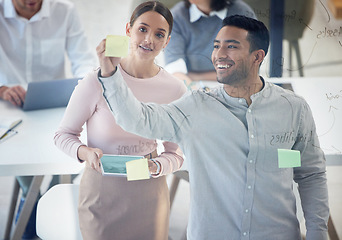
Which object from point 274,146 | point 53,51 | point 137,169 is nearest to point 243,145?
point 274,146

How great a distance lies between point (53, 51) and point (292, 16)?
1.00 metres

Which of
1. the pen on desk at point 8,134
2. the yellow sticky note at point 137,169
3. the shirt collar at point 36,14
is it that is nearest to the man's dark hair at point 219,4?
the yellow sticky note at point 137,169

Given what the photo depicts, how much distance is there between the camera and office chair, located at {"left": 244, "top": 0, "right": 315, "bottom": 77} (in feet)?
4.37

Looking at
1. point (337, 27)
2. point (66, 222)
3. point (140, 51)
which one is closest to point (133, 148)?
point (140, 51)

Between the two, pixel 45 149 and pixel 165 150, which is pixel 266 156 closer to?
pixel 165 150

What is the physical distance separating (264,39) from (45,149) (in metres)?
0.84

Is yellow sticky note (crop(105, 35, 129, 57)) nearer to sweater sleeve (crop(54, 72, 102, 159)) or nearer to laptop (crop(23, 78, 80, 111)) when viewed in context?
sweater sleeve (crop(54, 72, 102, 159))

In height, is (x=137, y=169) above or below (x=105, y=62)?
below

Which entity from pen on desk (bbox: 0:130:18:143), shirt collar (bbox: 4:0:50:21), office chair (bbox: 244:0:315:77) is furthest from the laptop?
office chair (bbox: 244:0:315:77)

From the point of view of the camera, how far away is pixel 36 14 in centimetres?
184

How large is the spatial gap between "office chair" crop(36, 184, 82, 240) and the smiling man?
16.6 inches

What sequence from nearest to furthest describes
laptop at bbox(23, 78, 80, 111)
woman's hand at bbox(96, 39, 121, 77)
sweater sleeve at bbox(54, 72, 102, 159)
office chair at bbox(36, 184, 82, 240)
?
woman's hand at bbox(96, 39, 121, 77) → sweater sleeve at bbox(54, 72, 102, 159) → office chair at bbox(36, 184, 82, 240) → laptop at bbox(23, 78, 80, 111)

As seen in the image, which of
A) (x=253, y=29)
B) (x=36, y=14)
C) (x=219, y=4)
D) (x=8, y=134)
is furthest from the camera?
(x=36, y=14)

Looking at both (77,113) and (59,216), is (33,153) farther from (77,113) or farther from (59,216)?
(77,113)
